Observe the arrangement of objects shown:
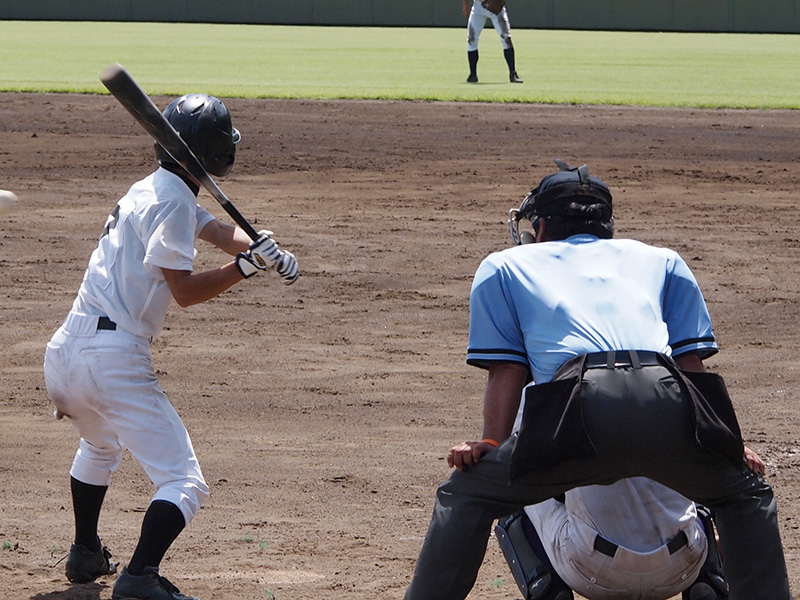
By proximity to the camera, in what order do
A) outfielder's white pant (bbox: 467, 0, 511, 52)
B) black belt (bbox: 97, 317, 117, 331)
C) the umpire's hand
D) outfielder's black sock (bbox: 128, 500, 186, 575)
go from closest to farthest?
the umpire's hand < outfielder's black sock (bbox: 128, 500, 186, 575) < black belt (bbox: 97, 317, 117, 331) < outfielder's white pant (bbox: 467, 0, 511, 52)

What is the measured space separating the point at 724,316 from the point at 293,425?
339cm

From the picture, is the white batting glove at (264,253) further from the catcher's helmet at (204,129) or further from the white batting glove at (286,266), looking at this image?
the catcher's helmet at (204,129)

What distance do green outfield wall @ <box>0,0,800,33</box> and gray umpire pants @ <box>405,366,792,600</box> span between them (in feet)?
123

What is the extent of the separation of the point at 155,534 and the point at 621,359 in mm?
1643

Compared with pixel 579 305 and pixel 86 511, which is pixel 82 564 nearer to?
pixel 86 511

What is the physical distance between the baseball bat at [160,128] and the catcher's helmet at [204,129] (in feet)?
0.16

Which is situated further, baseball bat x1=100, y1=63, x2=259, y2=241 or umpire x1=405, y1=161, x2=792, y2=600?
baseball bat x1=100, y1=63, x2=259, y2=241

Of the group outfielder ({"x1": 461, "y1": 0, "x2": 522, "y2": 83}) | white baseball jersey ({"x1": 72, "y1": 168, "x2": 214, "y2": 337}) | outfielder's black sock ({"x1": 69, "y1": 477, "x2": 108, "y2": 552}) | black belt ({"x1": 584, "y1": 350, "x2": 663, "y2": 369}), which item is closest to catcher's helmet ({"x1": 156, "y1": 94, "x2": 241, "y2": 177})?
white baseball jersey ({"x1": 72, "y1": 168, "x2": 214, "y2": 337})

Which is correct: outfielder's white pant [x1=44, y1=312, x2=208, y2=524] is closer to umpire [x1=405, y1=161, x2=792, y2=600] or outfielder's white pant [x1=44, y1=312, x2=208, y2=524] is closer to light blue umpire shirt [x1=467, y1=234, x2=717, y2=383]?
umpire [x1=405, y1=161, x2=792, y2=600]

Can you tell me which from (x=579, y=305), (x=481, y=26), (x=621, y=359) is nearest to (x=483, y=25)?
(x=481, y=26)

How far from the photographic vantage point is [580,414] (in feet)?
A: 9.36

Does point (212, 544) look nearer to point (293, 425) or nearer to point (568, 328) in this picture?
point (293, 425)

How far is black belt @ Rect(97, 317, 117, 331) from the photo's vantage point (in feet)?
12.7

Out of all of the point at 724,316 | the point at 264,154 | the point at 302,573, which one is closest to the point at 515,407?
the point at 302,573
